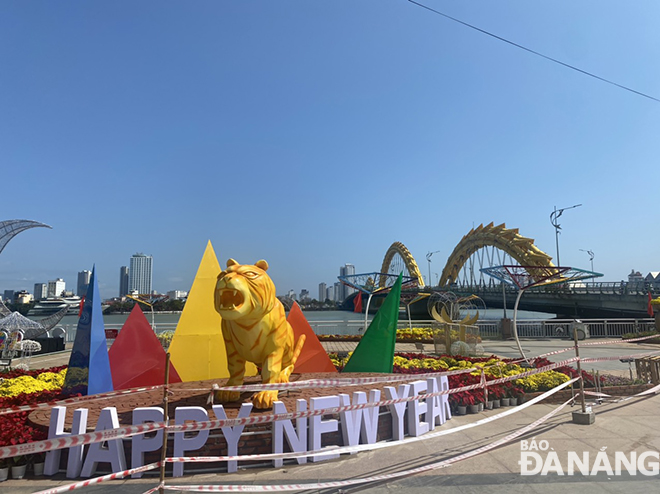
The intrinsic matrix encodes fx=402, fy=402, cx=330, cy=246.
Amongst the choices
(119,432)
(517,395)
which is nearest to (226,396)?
(119,432)

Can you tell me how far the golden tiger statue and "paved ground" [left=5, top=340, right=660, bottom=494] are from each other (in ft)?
4.01

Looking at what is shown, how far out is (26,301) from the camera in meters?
66.6

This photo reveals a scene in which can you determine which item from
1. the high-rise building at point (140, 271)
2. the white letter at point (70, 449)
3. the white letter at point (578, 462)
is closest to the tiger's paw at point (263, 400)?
the white letter at point (70, 449)

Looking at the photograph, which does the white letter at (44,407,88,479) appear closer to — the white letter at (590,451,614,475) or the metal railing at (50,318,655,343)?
the white letter at (590,451,614,475)

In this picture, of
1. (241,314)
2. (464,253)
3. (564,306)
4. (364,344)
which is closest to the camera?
(241,314)

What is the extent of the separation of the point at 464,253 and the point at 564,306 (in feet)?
75.5

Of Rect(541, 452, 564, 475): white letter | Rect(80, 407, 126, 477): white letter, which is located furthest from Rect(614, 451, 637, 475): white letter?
Rect(80, 407, 126, 477): white letter

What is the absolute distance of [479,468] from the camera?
447 centimetres

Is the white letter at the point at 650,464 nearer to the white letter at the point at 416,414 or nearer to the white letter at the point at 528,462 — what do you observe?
the white letter at the point at 528,462

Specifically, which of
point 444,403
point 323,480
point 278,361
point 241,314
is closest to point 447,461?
point 323,480

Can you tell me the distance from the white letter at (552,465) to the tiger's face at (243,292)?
12.3 ft

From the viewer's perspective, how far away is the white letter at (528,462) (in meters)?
4.35

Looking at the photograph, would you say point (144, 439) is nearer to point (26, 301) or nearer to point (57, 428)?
point (57, 428)

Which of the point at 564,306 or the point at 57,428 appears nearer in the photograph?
the point at 57,428
